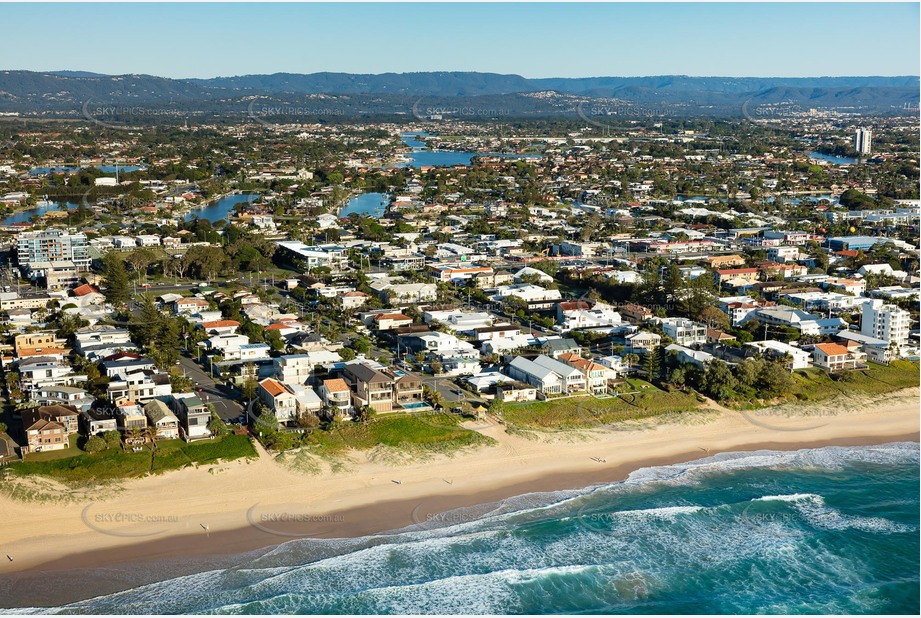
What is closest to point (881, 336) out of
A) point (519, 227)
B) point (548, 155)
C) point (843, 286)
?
point (843, 286)

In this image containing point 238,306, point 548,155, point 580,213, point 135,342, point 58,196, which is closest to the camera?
point 135,342

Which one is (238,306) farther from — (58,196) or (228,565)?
(58,196)

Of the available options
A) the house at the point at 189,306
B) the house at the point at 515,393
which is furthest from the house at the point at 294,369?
the house at the point at 189,306

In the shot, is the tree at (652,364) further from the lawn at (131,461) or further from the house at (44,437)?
the house at (44,437)

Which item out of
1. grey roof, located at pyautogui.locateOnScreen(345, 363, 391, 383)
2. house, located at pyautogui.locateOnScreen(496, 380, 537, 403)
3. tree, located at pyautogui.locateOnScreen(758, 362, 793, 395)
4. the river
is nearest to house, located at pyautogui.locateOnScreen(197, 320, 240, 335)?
grey roof, located at pyautogui.locateOnScreen(345, 363, 391, 383)

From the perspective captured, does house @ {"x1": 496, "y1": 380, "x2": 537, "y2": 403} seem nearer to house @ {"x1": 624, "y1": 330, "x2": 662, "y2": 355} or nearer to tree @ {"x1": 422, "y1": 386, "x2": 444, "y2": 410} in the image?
tree @ {"x1": 422, "y1": 386, "x2": 444, "y2": 410}

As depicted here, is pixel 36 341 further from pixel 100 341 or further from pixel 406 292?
pixel 406 292
